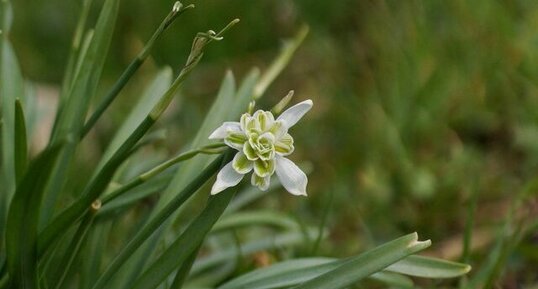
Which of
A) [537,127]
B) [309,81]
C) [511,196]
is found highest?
[309,81]

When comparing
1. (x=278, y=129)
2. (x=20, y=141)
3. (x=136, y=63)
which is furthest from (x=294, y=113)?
(x=20, y=141)

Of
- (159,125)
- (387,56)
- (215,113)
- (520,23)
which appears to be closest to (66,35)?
(159,125)

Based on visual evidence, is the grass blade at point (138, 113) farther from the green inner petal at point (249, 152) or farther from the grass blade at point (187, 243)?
the green inner petal at point (249, 152)

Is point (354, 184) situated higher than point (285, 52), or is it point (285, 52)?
point (285, 52)

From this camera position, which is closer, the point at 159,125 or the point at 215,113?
the point at 215,113

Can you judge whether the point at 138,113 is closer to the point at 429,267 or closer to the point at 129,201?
the point at 129,201

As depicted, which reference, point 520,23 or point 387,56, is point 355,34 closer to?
point 387,56

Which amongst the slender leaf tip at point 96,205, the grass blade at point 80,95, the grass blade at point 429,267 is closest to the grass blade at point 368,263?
the grass blade at point 429,267

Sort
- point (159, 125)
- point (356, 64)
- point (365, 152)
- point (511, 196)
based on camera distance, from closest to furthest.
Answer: point (511, 196) → point (365, 152) → point (159, 125) → point (356, 64)
